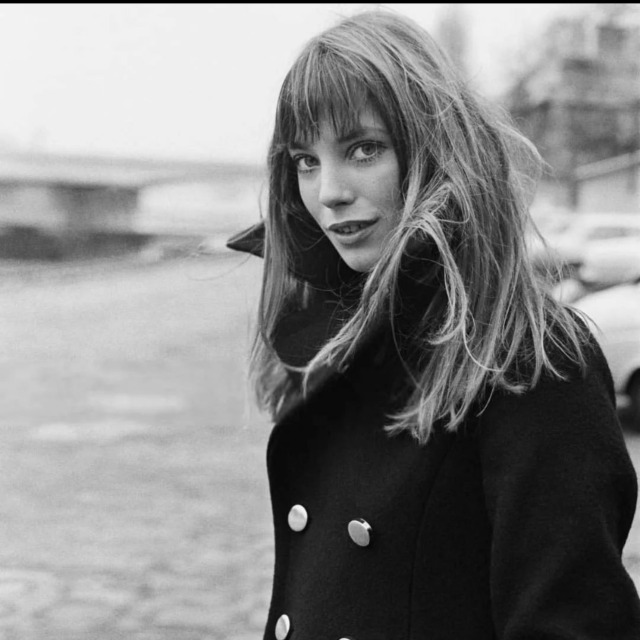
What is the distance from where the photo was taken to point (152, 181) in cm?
4388

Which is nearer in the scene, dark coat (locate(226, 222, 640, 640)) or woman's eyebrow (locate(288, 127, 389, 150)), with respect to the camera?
dark coat (locate(226, 222, 640, 640))

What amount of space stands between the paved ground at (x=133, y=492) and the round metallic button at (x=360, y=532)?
2.51 ft

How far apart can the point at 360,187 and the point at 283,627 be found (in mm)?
747

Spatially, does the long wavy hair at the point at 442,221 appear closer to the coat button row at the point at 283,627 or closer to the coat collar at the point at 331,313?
the coat collar at the point at 331,313

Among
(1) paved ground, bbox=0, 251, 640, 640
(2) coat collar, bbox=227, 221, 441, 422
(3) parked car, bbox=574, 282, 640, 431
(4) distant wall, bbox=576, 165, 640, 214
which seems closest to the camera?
(2) coat collar, bbox=227, 221, 441, 422

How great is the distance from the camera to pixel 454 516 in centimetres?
141

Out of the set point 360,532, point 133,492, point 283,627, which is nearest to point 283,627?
point 283,627

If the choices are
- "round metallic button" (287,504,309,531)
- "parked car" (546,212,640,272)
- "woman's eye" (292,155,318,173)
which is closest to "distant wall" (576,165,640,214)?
"parked car" (546,212,640,272)

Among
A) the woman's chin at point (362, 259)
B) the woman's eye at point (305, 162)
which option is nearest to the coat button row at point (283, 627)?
the woman's chin at point (362, 259)

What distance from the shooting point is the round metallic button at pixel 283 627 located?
5.46 feet

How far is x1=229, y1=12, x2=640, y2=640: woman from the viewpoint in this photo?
1.32 m

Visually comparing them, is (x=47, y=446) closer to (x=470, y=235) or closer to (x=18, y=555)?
(x=18, y=555)

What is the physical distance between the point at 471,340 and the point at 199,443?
6.44m

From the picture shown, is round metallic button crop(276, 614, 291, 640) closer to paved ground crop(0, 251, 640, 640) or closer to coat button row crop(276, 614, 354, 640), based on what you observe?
coat button row crop(276, 614, 354, 640)
